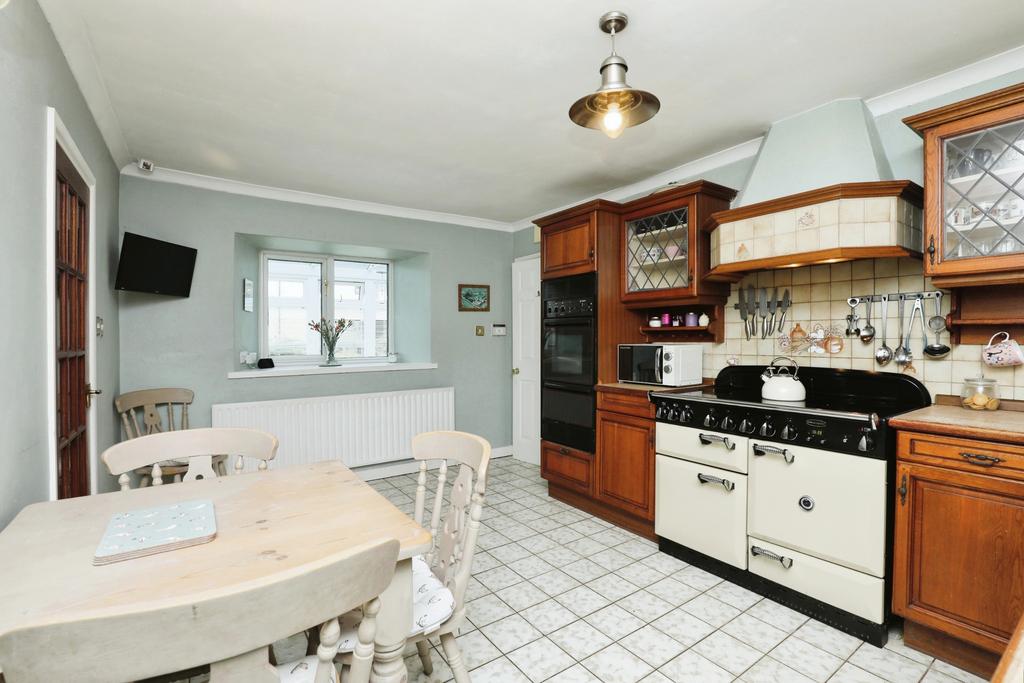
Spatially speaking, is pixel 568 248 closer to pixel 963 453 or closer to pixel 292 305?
pixel 963 453

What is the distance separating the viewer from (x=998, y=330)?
220cm

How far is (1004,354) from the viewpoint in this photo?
2131mm

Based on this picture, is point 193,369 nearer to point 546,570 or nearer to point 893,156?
point 546,570

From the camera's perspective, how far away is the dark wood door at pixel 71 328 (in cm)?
204

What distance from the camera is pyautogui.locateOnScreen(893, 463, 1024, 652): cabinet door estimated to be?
5.66ft

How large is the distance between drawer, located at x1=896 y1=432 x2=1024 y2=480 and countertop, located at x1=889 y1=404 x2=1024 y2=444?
26 millimetres

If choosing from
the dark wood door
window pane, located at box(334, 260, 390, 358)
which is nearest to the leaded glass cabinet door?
window pane, located at box(334, 260, 390, 358)

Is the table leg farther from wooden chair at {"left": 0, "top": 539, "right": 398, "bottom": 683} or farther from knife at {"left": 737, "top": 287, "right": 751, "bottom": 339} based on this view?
knife at {"left": 737, "top": 287, "right": 751, "bottom": 339}

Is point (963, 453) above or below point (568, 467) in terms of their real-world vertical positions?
above

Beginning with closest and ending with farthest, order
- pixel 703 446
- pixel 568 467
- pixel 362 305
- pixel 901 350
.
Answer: pixel 901 350
pixel 703 446
pixel 568 467
pixel 362 305

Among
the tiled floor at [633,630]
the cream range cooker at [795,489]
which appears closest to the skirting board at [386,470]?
the tiled floor at [633,630]

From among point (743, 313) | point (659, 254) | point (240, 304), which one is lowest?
point (743, 313)

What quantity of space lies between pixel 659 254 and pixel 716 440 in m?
1.39

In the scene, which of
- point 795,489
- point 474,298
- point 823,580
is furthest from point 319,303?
point 823,580
